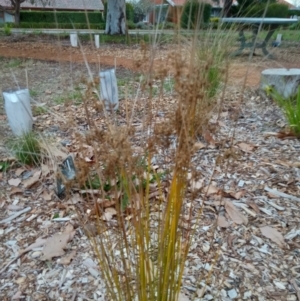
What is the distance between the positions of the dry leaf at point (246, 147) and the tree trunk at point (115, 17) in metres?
8.57

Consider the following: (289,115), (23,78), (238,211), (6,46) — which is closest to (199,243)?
(238,211)

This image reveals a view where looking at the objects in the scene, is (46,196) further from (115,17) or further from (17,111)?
(115,17)

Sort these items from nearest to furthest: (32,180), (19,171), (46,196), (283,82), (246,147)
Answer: (46,196)
(32,180)
(19,171)
(246,147)
(283,82)

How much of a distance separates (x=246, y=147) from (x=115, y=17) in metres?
9.08

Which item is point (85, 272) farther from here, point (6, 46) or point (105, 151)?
point (6, 46)

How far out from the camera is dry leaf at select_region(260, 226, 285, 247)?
141 centimetres

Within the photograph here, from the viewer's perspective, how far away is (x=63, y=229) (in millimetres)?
1527

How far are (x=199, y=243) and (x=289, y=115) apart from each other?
1342 millimetres

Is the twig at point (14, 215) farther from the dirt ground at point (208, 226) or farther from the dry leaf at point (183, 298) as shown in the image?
the dry leaf at point (183, 298)

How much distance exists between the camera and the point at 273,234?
1449mm

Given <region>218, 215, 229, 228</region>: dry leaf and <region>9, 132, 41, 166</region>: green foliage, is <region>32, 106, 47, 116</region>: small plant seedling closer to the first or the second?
<region>9, 132, 41, 166</region>: green foliage

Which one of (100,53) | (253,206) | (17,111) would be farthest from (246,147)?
(100,53)

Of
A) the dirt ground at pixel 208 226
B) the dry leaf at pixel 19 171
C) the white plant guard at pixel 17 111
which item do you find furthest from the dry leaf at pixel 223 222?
the white plant guard at pixel 17 111

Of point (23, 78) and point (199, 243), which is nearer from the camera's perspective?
point (199, 243)
